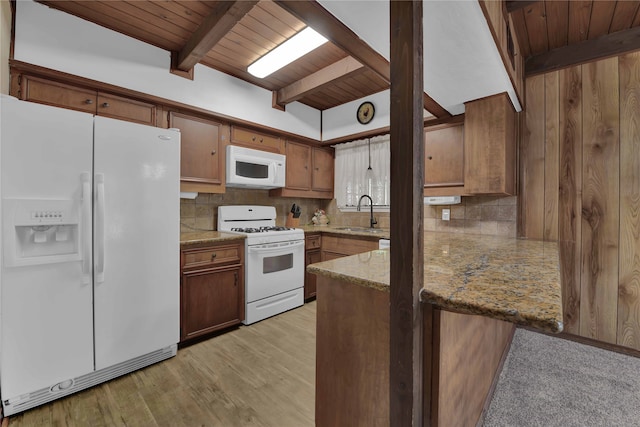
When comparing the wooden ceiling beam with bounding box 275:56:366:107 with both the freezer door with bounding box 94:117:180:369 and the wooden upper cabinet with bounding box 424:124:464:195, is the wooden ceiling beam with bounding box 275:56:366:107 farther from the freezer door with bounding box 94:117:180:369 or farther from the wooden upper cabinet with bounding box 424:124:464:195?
the freezer door with bounding box 94:117:180:369

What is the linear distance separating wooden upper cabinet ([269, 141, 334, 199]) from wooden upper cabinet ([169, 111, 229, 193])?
2.79ft

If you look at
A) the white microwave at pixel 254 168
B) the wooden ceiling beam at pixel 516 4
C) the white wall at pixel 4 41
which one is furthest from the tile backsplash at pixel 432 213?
the wooden ceiling beam at pixel 516 4

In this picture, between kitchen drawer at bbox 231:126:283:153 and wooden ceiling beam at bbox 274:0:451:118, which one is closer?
wooden ceiling beam at bbox 274:0:451:118

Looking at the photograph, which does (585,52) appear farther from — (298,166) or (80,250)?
(80,250)

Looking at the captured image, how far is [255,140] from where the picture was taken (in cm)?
311

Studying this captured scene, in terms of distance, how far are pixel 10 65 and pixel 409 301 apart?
277 cm

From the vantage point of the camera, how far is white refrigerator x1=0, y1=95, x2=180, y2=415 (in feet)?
4.83

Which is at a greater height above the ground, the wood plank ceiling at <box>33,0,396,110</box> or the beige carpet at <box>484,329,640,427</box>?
the wood plank ceiling at <box>33,0,396,110</box>

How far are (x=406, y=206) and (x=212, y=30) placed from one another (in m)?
Result: 2.02

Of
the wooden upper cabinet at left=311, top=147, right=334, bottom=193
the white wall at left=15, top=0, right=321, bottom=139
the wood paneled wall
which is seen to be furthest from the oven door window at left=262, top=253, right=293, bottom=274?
the wood paneled wall

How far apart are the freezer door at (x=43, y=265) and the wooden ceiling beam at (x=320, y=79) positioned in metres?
1.94

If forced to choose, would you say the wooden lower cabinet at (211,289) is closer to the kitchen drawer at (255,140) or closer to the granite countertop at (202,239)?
the granite countertop at (202,239)

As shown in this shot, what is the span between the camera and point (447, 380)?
3.17 ft

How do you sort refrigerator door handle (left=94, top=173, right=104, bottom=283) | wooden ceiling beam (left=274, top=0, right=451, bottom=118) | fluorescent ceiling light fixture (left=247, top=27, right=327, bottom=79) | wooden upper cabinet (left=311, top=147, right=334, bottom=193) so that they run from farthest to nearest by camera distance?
wooden upper cabinet (left=311, top=147, right=334, bottom=193), fluorescent ceiling light fixture (left=247, top=27, right=327, bottom=79), refrigerator door handle (left=94, top=173, right=104, bottom=283), wooden ceiling beam (left=274, top=0, right=451, bottom=118)
